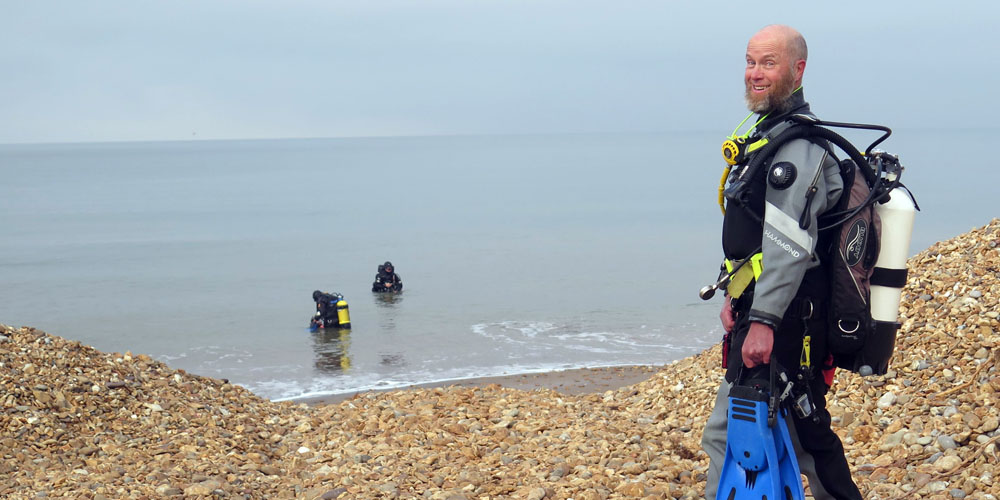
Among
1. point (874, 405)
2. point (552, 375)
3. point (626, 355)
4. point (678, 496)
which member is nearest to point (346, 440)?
point (678, 496)

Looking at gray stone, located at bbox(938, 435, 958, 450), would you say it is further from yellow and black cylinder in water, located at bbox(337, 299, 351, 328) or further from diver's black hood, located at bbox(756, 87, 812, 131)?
yellow and black cylinder in water, located at bbox(337, 299, 351, 328)

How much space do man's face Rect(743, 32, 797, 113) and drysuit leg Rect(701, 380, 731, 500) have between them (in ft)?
4.08

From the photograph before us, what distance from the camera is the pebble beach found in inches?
220

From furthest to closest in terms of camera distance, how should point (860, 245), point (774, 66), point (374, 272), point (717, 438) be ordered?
1. point (374, 272)
2. point (717, 438)
3. point (774, 66)
4. point (860, 245)

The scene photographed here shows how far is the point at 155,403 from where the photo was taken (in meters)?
7.95

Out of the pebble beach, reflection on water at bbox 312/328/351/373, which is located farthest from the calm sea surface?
the pebble beach

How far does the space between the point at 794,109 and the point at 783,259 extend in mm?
750

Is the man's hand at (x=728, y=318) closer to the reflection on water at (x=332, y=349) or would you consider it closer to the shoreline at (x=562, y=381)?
the shoreline at (x=562, y=381)

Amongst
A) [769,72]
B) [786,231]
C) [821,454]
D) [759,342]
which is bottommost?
[821,454]

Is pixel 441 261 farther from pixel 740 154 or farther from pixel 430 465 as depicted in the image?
pixel 740 154

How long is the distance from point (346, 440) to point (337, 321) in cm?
1552

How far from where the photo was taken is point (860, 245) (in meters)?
3.62

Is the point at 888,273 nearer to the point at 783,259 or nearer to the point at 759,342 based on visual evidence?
the point at 783,259

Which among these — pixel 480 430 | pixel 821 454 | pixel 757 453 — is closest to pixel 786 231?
pixel 757 453
